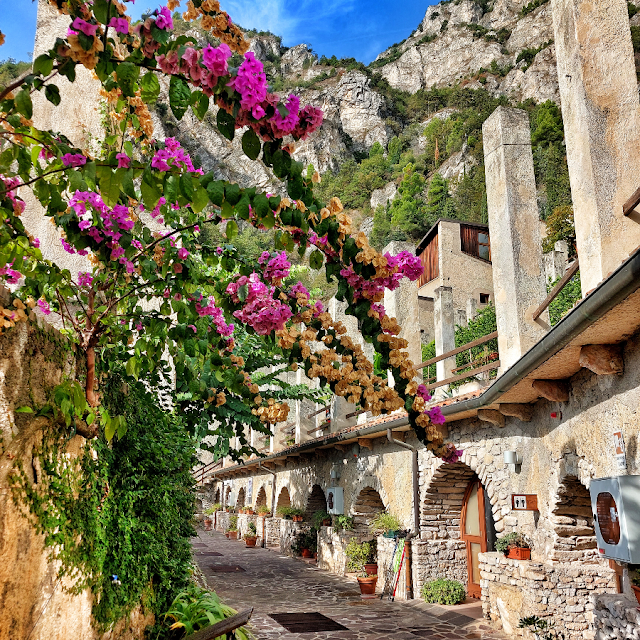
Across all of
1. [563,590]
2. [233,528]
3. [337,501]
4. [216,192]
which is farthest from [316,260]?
[233,528]

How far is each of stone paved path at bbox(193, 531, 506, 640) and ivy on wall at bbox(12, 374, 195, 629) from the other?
9.44 feet

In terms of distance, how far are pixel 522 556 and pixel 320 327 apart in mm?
5176

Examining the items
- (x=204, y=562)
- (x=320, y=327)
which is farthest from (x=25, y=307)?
(x=204, y=562)

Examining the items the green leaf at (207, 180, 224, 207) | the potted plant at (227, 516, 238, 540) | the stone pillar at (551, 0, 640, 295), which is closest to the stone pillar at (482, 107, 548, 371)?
the stone pillar at (551, 0, 640, 295)

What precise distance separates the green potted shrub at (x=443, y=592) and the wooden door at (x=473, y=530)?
0.43m

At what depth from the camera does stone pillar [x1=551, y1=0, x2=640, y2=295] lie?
545 cm

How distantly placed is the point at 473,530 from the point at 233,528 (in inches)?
621

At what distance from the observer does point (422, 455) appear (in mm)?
10047

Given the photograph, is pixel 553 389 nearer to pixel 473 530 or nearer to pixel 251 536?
pixel 473 530

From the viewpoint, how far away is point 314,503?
1659 cm

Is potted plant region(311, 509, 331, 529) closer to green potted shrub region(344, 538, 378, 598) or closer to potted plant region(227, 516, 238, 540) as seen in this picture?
green potted shrub region(344, 538, 378, 598)

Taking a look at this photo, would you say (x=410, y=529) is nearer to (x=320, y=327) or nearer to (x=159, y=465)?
(x=159, y=465)

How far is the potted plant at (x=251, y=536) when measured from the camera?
19.5m

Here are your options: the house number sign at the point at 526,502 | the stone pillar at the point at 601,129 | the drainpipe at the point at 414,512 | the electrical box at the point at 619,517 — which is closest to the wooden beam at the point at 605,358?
the stone pillar at the point at 601,129
